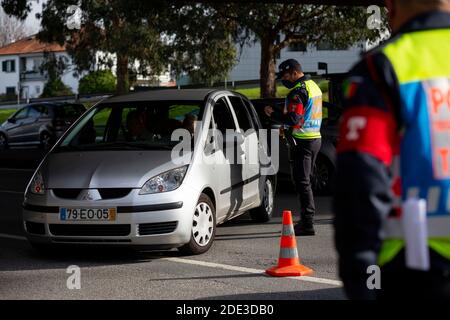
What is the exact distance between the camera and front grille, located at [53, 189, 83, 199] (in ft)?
24.0

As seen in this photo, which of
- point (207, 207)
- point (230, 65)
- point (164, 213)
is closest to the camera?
point (164, 213)

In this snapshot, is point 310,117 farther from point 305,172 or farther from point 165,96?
point 165,96

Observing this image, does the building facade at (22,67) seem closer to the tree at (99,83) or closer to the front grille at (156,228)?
the tree at (99,83)

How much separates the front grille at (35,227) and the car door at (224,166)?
1.73 m

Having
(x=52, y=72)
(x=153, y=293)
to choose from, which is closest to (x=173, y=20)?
(x=52, y=72)

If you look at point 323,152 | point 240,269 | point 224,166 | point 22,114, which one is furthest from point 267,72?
point 240,269

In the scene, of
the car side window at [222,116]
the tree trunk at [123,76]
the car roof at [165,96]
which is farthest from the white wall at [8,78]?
the car side window at [222,116]

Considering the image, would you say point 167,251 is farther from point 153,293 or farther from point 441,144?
point 441,144

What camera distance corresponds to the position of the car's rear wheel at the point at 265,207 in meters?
9.66

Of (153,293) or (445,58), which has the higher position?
(445,58)

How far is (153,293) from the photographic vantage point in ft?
20.2

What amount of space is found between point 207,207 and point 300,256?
1018 millimetres

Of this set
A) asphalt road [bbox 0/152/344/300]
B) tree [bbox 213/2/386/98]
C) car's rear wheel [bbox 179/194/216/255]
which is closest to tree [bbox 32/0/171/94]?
tree [bbox 213/2/386/98]
